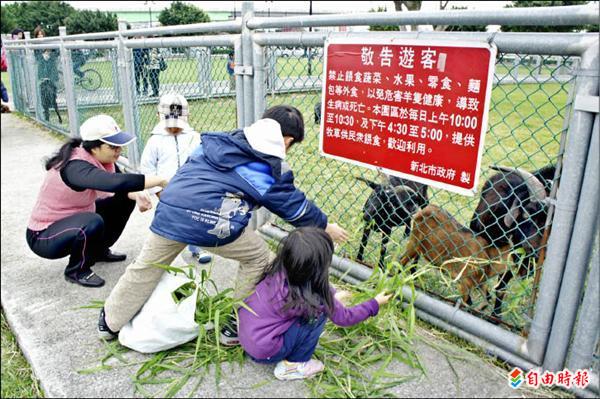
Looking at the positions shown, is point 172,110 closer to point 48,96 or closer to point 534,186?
point 534,186

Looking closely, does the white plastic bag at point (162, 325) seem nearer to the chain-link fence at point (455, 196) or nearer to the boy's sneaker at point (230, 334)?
the boy's sneaker at point (230, 334)

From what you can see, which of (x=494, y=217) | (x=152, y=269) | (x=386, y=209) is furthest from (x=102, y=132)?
(x=494, y=217)

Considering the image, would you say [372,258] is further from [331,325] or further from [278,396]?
[278,396]

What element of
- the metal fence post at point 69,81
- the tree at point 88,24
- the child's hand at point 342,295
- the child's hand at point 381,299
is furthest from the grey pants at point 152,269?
the tree at point 88,24

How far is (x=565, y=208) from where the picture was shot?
2.08 meters

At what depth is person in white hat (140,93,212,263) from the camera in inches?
133

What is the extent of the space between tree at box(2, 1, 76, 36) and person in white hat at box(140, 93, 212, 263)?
112 ft

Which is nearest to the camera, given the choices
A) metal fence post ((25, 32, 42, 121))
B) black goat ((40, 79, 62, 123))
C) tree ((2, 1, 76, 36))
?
black goat ((40, 79, 62, 123))

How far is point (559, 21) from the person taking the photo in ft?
6.36

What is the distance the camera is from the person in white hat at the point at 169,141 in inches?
133

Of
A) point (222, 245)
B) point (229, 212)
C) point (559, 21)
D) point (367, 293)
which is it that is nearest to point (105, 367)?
point (222, 245)

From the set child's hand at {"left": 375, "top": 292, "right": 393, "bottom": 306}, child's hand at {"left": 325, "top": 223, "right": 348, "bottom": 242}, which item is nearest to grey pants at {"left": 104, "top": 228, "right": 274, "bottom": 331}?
child's hand at {"left": 325, "top": 223, "right": 348, "bottom": 242}

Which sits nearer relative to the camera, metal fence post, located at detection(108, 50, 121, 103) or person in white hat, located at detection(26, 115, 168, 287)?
→ person in white hat, located at detection(26, 115, 168, 287)
